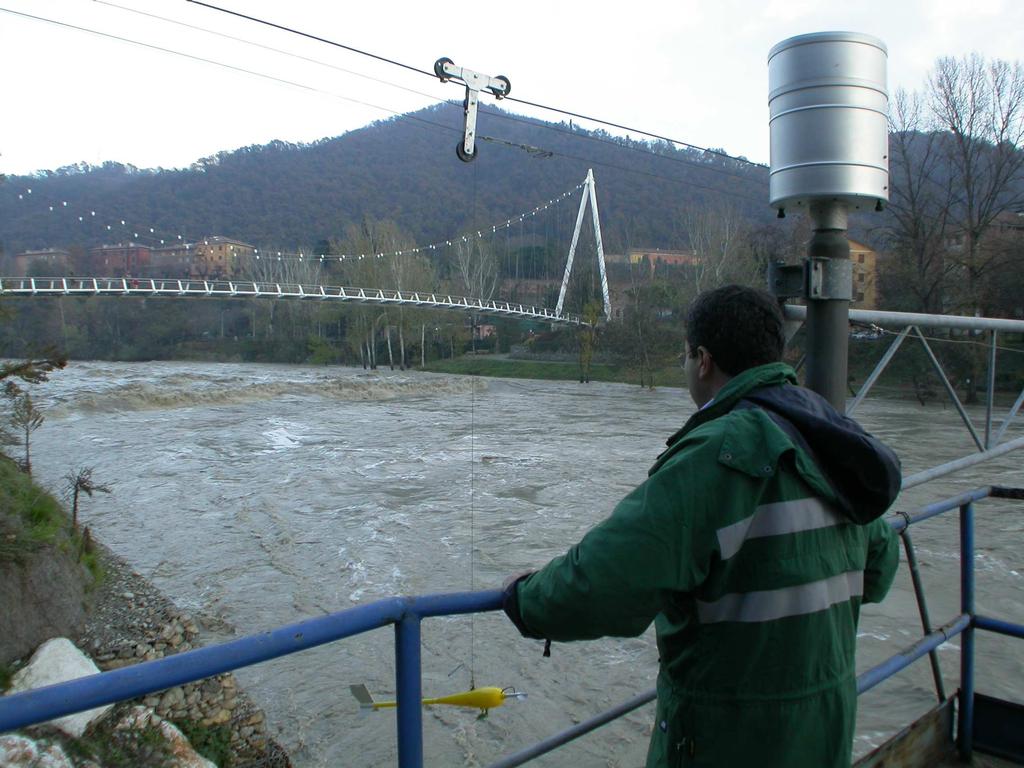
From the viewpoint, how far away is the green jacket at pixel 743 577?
2.93ft

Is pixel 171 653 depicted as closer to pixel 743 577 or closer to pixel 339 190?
pixel 743 577

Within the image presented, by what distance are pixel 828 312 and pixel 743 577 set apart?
4.88ft

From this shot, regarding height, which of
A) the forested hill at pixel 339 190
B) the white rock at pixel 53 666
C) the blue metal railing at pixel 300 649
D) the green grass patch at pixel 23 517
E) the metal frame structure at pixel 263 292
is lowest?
the white rock at pixel 53 666

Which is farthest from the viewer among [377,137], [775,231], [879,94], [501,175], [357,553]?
[501,175]

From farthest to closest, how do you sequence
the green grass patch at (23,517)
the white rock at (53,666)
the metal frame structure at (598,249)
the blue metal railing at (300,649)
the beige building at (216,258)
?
the metal frame structure at (598,249), the beige building at (216,258), the green grass patch at (23,517), the white rock at (53,666), the blue metal railing at (300,649)

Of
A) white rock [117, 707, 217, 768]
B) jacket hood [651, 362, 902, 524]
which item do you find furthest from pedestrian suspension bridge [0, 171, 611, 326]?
jacket hood [651, 362, 902, 524]

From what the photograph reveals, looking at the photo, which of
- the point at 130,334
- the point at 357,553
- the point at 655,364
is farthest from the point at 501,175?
the point at 357,553

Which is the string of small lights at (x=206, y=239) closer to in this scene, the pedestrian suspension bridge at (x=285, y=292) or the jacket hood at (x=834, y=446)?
the pedestrian suspension bridge at (x=285, y=292)

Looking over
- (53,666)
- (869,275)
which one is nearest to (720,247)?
(869,275)

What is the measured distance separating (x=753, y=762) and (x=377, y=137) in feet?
89.9

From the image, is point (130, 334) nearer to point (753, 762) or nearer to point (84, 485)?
point (84, 485)

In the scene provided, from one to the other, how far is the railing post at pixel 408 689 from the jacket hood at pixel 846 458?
0.51 m

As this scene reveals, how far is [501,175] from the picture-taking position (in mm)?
31703

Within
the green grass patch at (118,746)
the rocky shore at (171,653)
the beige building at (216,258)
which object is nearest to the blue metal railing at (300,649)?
the rocky shore at (171,653)
